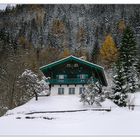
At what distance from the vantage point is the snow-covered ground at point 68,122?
2752 centimetres

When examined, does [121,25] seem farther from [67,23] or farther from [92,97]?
[92,97]

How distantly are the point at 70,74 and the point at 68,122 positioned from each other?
19.3 m

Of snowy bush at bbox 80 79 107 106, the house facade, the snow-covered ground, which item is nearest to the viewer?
the snow-covered ground

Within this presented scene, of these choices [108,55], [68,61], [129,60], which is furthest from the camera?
[108,55]

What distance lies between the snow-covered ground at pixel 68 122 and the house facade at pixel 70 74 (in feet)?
17.2

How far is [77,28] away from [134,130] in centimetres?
10517

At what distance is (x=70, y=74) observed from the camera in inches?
2005

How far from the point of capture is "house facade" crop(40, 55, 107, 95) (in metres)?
49.5

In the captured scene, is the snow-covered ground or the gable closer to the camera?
the snow-covered ground

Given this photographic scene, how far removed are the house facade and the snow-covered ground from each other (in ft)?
17.2

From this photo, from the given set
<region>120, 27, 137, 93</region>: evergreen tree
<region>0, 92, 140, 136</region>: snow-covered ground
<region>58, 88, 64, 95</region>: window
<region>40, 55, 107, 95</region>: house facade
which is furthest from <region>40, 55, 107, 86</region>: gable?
<region>0, 92, 140, 136</region>: snow-covered ground

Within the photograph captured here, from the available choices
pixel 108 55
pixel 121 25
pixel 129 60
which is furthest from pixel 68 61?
pixel 121 25

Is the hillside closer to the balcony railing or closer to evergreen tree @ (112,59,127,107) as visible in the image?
the balcony railing

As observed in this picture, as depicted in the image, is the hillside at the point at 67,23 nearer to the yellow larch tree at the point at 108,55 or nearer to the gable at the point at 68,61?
the yellow larch tree at the point at 108,55
